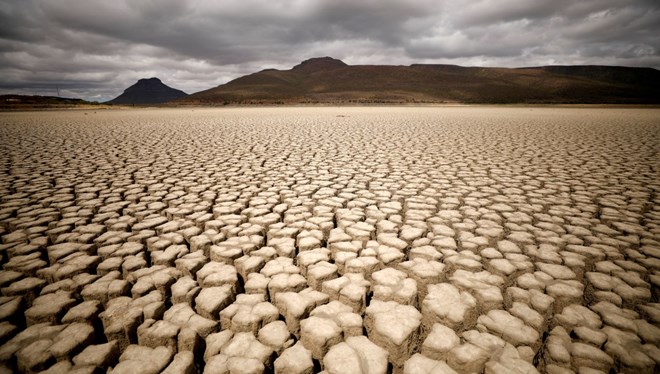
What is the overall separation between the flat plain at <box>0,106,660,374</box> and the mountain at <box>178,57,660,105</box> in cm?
4101

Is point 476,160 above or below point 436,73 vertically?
below

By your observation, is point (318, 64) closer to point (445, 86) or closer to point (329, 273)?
point (445, 86)

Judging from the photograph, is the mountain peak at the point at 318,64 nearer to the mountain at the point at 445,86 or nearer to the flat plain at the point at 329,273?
the mountain at the point at 445,86

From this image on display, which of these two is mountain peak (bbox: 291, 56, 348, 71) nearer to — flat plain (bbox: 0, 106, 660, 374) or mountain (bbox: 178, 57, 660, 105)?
mountain (bbox: 178, 57, 660, 105)

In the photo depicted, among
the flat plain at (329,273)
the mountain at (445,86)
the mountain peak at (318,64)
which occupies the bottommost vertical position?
the flat plain at (329,273)

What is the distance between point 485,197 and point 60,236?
3.47 m

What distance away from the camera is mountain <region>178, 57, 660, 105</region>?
1902 inches

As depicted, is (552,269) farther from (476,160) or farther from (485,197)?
(476,160)

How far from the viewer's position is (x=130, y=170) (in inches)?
147

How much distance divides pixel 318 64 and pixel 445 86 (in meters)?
55.9

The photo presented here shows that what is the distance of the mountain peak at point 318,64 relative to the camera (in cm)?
9806

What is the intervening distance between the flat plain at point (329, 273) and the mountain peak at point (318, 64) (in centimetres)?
9980

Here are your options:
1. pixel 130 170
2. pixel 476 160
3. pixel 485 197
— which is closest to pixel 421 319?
pixel 485 197

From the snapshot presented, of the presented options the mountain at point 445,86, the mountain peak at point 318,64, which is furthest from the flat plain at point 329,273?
the mountain peak at point 318,64
